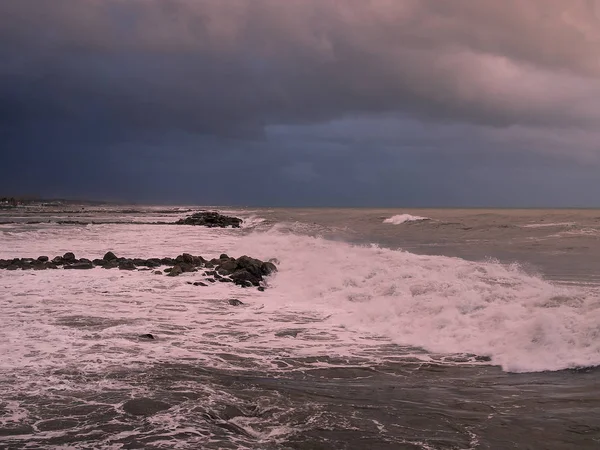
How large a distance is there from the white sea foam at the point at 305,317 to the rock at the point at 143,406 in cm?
164

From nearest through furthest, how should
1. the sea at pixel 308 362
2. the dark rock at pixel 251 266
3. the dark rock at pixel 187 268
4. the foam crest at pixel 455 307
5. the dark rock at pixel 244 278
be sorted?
the sea at pixel 308 362 < the foam crest at pixel 455 307 < the dark rock at pixel 244 278 < the dark rock at pixel 251 266 < the dark rock at pixel 187 268

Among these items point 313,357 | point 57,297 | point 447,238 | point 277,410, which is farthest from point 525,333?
point 447,238

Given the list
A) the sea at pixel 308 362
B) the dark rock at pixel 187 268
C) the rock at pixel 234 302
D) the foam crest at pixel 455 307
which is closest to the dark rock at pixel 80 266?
the sea at pixel 308 362

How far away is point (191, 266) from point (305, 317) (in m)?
8.38

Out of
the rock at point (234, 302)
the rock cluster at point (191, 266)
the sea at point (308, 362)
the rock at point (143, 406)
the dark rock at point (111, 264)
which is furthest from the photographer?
the dark rock at point (111, 264)

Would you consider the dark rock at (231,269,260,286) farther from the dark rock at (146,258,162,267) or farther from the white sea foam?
the dark rock at (146,258,162,267)

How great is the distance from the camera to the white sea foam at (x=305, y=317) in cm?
834

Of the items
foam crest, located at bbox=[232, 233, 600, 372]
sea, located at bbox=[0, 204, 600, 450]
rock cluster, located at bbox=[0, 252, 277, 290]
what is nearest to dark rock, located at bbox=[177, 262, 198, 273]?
rock cluster, located at bbox=[0, 252, 277, 290]

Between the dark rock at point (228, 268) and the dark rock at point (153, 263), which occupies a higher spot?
the dark rock at point (228, 268)

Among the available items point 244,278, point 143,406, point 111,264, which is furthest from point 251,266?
point 143,406

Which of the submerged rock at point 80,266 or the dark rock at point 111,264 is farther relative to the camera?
the dark rock at point 111,264

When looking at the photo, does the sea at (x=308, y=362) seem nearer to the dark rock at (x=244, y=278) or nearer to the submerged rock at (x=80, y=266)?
the dark rock at (x=244, y=278)

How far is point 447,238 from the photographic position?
35.0 meters

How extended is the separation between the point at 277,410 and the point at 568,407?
3.28 m
